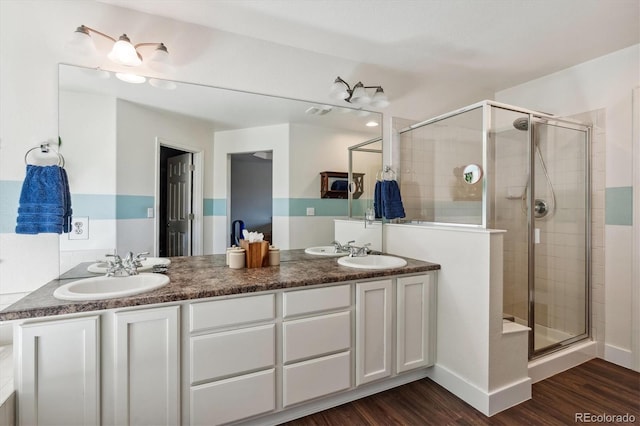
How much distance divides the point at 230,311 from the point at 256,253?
0.50m

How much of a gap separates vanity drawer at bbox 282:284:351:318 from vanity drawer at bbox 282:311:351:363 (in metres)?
0.05

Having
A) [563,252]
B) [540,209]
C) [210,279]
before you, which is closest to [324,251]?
[210,279]

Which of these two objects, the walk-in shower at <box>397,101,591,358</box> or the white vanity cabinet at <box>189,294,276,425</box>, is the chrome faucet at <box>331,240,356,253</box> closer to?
the walk-in shower at <box>397,101,591,358</box>

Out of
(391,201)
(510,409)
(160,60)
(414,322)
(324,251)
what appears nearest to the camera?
(160,60)

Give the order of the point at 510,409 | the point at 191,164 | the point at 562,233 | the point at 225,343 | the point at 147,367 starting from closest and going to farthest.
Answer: the point at 147,367 < the point at 225,343 < the point at 510,409 < the point at 191,164 < the point at 562,233

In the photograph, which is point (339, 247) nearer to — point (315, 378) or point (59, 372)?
point (315, 378)

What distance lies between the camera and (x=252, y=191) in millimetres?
2129

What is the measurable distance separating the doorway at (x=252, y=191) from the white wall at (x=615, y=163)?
2.69 m

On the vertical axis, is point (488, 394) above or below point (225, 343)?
below

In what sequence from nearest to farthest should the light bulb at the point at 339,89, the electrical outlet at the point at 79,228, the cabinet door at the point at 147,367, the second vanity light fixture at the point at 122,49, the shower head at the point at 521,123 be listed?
the cabinet door at the point at 147,367 → the second vanity light fixture at the point at 122,49 → the electrical outlet at the point at 79,228 → the light bulb at the point at 339,89 → the shower head at the point at 521,123

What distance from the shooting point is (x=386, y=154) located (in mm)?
2627

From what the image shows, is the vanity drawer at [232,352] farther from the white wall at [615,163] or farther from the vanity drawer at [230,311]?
the white wall at [615,163]

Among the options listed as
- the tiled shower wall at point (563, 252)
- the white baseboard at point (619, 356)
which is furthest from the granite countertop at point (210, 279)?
the white baseboard at point (619, 356)

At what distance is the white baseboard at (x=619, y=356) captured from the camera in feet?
7.57
